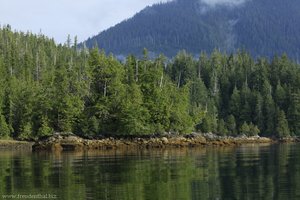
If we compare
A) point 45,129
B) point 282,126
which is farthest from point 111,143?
point 282,126

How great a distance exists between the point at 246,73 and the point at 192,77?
18974mm

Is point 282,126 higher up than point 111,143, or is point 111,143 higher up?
point 282,126

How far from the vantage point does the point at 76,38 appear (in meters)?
191

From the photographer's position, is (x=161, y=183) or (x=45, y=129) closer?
(x=161, y=183)

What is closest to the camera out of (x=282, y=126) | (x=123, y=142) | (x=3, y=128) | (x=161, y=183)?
(x=161, y=183)

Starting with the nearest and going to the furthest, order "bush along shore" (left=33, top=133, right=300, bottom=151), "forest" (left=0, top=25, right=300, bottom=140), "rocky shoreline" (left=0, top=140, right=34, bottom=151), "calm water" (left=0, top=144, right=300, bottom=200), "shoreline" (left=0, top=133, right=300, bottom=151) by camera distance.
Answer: "calm water" (left=0, top=144, right=300, bottom=200) → "bush along shore" (left=33, top=133, right=300, bottom=151) → "shoreline" (left=0, top=133, right=300, bottom=151) → "rocky shoreline" (left=0, top=140, right=34, bottom=151) → "forest" (left=0, top=25, right=300, bottom=140)

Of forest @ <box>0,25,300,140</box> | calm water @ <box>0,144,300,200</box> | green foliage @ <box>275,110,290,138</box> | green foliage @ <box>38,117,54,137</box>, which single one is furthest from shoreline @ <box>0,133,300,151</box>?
calm water @ <box>0,144,300,200</box>

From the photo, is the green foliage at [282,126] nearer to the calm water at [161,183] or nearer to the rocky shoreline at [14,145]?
the rocky shoreline at [14,145]

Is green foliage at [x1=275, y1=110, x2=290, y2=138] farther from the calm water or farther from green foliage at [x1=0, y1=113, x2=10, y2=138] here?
the calm water

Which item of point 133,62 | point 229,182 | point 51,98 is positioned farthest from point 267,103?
point 229,182

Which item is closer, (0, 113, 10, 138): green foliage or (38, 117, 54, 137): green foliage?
(38, 117, 54, 137): green foliage

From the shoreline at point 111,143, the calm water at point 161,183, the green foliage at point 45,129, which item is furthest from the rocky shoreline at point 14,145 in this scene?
the calm water at point 161,183

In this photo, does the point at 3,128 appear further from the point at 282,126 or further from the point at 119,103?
the point at 282,126

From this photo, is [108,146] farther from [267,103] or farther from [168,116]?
[267,103]
